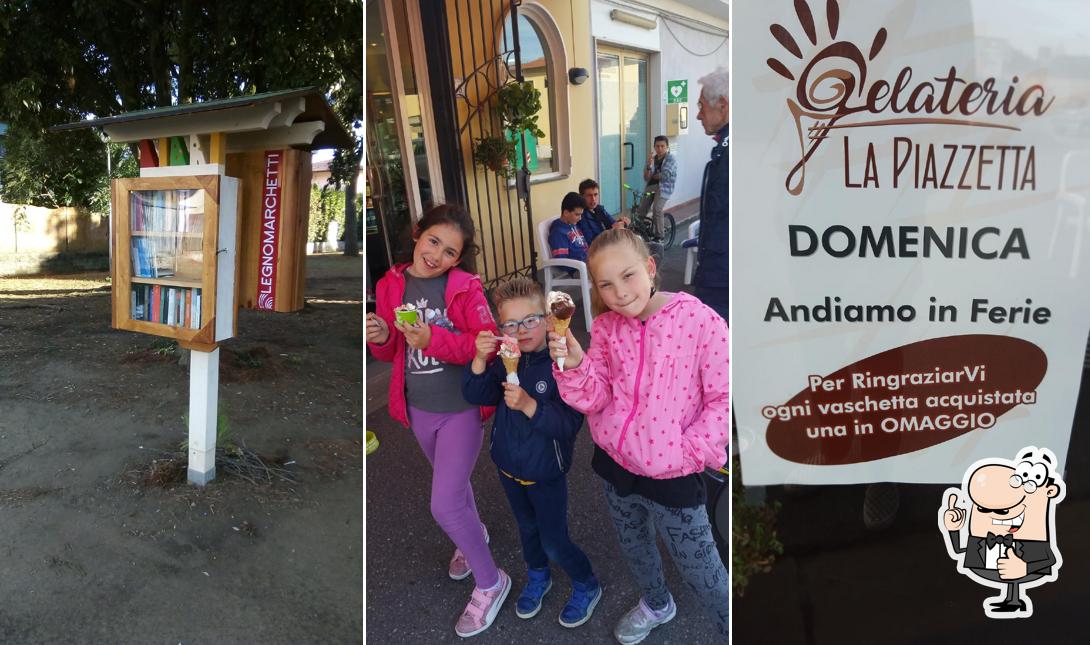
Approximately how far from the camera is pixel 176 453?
4.16m

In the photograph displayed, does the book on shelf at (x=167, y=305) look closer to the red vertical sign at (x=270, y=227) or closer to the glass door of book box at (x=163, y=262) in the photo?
the glass door of book box at (x=163, y=262)

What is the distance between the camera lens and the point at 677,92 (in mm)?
1359

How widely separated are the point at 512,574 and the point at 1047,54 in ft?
4.87

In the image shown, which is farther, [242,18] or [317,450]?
[242,18]

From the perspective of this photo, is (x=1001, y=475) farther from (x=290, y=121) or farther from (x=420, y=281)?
(x=290, y=121)

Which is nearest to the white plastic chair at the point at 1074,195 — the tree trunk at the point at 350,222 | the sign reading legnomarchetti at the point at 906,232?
the sign reading legnomarchetti at the point at 906,232

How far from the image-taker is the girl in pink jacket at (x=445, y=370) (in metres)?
1.59

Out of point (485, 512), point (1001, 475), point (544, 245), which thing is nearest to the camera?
point (544, 245)

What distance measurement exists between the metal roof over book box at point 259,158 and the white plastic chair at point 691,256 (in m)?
2.01

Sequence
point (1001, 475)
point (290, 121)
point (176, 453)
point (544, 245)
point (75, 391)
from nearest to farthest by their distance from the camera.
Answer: point (544, 245), point (1001, 475), point (290, 121), point (176, 453), point (75, 391)

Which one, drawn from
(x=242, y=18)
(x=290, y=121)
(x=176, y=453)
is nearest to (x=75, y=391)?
(x=176, y=453)

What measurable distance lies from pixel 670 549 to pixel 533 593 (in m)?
A: 0.33

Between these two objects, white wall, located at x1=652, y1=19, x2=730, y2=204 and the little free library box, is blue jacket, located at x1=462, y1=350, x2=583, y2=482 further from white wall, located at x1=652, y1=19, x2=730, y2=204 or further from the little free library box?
the little free library box

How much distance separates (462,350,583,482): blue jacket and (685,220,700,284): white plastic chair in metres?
0.36
